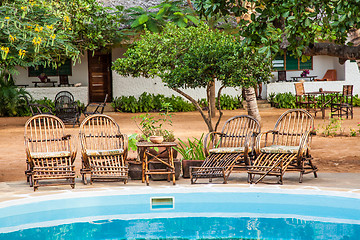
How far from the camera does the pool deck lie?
20.6 ft

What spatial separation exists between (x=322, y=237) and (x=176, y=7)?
11.9m

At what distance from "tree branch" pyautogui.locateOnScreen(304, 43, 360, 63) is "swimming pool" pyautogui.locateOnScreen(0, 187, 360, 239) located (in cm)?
269

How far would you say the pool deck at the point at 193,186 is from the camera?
6.27m

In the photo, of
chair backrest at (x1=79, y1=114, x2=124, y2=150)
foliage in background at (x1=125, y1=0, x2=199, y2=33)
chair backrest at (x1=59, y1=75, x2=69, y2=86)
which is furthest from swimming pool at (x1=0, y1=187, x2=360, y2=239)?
chair backrest at (x1=59, y1=75, x2=69, y2=86)

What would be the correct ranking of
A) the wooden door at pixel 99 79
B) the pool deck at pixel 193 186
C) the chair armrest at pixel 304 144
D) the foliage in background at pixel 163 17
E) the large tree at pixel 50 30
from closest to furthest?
the pool deck at pixel 193 186 < the large tree at pixel 50 30 < the chair armrest at pixel 304 144 < the foliage in background at pixel 163 17 < the wooden door at pixel 99 79

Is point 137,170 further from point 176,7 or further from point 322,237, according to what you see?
point 176,7

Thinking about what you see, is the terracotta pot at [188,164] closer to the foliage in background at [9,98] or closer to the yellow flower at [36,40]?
the yellow flower at [36,40]

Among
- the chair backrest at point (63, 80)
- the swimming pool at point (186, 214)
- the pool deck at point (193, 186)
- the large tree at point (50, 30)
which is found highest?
the large tree at point (50, 30)

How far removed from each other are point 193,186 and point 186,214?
67 centimetres

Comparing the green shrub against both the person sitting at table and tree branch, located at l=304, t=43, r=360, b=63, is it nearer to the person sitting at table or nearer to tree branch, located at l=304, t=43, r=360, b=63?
the person sitting at table

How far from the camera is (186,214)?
5.95 m

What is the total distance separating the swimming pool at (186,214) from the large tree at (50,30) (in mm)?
1981

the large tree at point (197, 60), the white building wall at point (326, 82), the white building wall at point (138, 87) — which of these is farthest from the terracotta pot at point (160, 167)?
the white building wall at point (326, 82)

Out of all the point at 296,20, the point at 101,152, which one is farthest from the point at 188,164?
the point at 296,20
